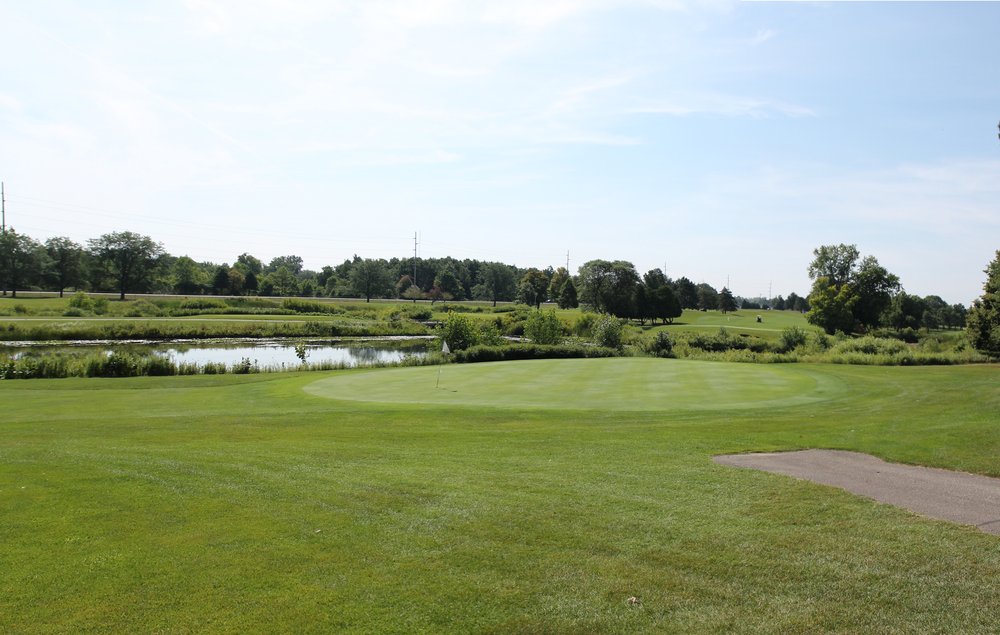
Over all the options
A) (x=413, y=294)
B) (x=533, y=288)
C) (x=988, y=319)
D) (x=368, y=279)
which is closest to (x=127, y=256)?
(x=368, y=279)

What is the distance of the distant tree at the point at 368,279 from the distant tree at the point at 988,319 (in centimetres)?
9907

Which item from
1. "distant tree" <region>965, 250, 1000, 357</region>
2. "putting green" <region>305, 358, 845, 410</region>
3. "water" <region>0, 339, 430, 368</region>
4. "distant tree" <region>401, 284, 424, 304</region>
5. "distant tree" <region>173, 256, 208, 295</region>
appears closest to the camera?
"putting green" <region>305, 358, 845, 410</region>

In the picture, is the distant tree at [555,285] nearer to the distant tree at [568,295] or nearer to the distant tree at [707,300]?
the distant tree at [568,295]

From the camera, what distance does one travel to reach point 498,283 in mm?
144125

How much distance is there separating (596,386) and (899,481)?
14.1m

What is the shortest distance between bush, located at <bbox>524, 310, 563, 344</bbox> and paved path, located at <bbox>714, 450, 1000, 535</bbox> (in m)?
44.6

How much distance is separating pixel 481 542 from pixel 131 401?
58.5ft

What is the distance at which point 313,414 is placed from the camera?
17578 millimetres

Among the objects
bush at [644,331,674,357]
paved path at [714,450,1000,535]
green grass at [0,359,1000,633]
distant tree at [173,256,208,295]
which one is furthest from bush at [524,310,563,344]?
distant tree at [173,256,208,295]

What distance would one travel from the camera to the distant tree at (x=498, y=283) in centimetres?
14362

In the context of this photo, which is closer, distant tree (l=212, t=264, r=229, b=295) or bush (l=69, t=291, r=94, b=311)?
bush (l=69, t=291, r=94, b=311)

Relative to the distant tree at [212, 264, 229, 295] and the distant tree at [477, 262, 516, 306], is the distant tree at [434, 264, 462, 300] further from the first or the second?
the distant tree at [212, 264, 229, 295]

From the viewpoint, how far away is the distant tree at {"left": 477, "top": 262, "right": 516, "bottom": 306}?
144m

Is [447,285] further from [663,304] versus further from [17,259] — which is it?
[17,259]
